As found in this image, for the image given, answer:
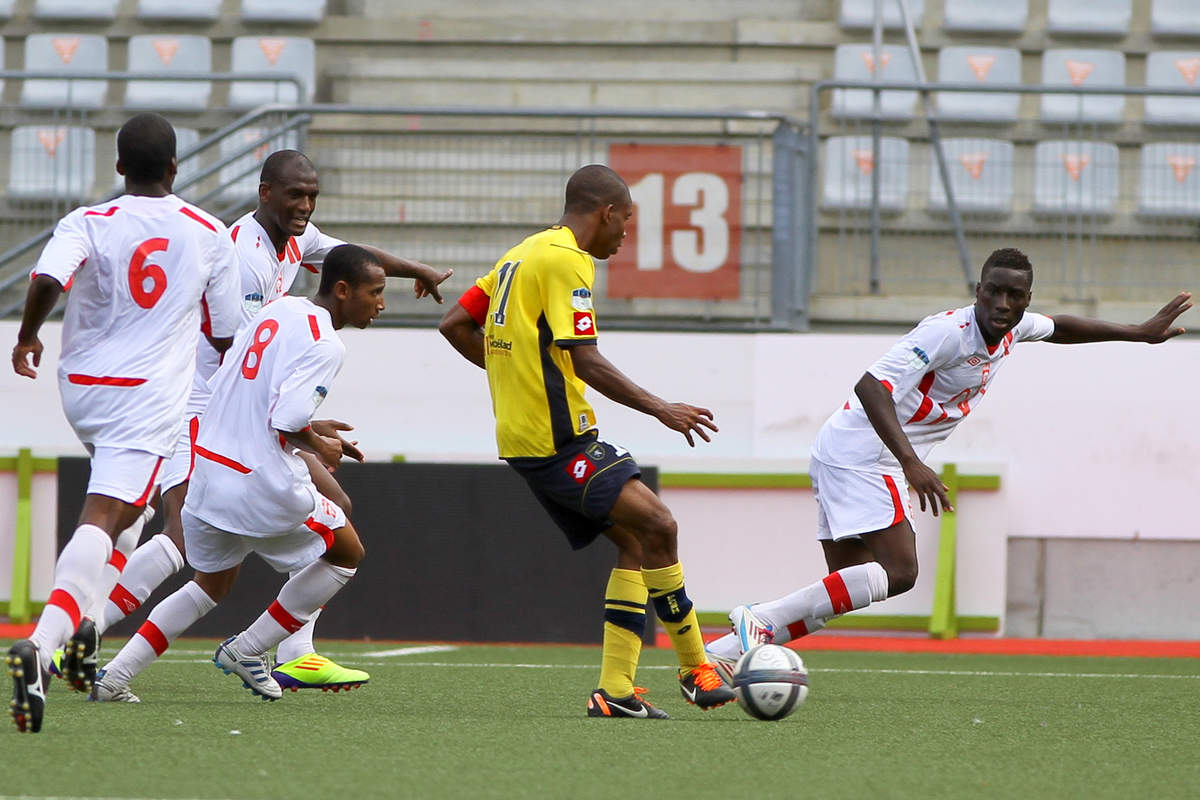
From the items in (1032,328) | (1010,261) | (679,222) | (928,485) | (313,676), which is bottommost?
(313,676)

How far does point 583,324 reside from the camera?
5520 mm

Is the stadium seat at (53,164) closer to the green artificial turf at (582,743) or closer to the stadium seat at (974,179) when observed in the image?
the green artificial turf at (582,743)

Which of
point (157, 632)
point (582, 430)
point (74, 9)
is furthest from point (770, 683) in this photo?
point (74, 9)

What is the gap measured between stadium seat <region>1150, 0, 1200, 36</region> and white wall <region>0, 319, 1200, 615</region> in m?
4.95

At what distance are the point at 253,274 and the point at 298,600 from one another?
1347mm

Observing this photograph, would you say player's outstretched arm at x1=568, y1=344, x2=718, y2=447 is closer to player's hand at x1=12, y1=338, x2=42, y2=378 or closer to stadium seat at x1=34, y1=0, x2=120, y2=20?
player's hand at x1=12, y1=338, x2=42, y2=378

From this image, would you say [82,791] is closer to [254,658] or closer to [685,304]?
[254,658]

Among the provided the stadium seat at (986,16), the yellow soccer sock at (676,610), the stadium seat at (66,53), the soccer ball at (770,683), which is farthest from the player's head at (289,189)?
the stadium seat at (986,16)

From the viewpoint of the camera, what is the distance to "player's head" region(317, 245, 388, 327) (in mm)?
5828

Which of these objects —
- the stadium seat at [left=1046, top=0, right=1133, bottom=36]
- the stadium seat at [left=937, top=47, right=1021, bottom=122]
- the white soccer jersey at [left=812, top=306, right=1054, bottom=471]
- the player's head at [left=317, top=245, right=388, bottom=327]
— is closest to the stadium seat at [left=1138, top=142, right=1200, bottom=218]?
the stadium seat at [left=937, top=47, right=1021, bottom=122]

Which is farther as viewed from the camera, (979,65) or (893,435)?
(979,65)

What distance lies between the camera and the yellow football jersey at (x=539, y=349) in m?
5.55

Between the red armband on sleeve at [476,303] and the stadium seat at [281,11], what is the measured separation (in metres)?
9.93

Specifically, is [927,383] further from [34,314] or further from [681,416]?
[34,314]
